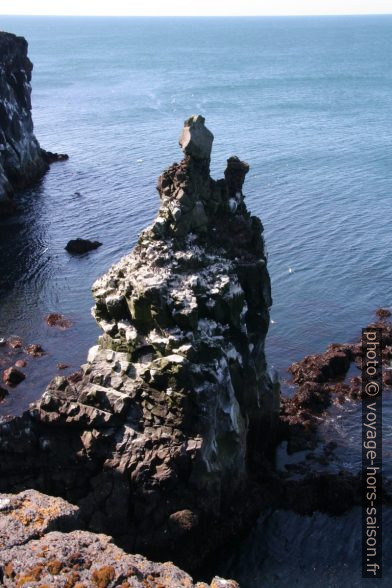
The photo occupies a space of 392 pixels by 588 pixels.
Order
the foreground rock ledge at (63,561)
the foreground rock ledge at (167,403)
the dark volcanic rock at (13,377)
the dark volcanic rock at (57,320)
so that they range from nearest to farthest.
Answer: the foreground rock ledge at (63,561) < the foreground rock ledge at (167,403) < the dark volcanic rock at (13,377) < the dark volcanic rock at (57,320)

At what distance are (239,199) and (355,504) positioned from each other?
22233mm

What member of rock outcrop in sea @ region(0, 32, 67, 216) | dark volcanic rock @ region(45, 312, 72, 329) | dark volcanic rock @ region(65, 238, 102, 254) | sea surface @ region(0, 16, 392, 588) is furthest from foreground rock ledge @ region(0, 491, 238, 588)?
rock outcrop in sea @ region(0, 32, 67, 216)

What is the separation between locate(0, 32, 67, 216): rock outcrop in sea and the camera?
108375mm

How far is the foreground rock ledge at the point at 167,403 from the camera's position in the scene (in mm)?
40000

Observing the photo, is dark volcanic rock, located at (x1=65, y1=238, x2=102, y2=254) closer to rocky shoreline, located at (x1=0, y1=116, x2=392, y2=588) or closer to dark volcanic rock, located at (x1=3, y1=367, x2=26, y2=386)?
dark volcanic rock, located at (x1=3, y1=367, x2=26, y2=386)

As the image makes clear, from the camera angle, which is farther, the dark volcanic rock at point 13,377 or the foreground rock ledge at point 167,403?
the dark volcanic rock at point 13,377

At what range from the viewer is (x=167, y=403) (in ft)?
134

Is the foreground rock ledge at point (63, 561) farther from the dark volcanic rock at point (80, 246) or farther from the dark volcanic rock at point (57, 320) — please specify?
the dark volcanic rock at point (80, 246)

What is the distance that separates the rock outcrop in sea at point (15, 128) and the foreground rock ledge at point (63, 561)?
82.8m

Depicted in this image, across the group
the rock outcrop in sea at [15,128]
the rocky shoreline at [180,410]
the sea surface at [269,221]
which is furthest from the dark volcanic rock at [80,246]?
the rocky shoreline at [180,410]

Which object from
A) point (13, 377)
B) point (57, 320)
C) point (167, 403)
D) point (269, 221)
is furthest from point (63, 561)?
point (269, 221)

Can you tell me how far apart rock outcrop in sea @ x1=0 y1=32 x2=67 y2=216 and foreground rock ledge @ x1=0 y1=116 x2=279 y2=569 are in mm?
61251

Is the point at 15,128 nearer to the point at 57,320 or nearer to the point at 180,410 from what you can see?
the point at 57,320

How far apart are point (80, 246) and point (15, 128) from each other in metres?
34.7
